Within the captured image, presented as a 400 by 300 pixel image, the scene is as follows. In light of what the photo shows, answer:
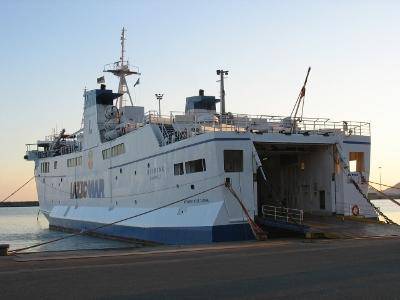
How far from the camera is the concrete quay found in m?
9.19

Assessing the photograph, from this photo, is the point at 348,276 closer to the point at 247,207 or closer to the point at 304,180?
the point at 247,207

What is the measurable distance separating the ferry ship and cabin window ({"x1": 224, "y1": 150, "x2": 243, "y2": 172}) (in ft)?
0.15

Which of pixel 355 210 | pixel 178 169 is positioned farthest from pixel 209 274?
pixel 355 210

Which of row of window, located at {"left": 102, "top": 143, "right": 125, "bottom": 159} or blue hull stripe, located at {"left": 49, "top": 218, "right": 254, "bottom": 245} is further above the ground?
row of window, located at {"left": 102, "top": 143, "right": 125, "bottom": 159}

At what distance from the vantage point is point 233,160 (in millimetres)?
24062

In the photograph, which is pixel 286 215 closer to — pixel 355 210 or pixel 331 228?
pixel 355 210

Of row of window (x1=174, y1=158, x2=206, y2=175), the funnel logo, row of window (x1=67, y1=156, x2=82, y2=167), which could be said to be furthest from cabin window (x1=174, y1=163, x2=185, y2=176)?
row of window (x1=67, y1=156, x2=82, y2=167)

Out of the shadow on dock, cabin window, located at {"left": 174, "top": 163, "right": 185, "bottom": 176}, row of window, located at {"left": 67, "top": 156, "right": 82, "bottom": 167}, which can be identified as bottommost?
the shadow on dock

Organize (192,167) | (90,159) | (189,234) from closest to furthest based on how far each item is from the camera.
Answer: (189,234), (192,167), (90,159)

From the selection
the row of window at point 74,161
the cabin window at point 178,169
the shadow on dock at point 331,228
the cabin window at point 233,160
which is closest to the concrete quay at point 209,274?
the shadow on dock at point 331,228

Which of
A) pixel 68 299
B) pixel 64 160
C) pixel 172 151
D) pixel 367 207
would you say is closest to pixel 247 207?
pixel 172 151

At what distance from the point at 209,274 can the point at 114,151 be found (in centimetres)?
2412

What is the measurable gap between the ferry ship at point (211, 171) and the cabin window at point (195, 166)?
→ 47mm

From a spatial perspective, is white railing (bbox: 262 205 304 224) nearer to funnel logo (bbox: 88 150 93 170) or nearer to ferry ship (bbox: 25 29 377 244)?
ferry ship (bbox: 25 29 377 244)
